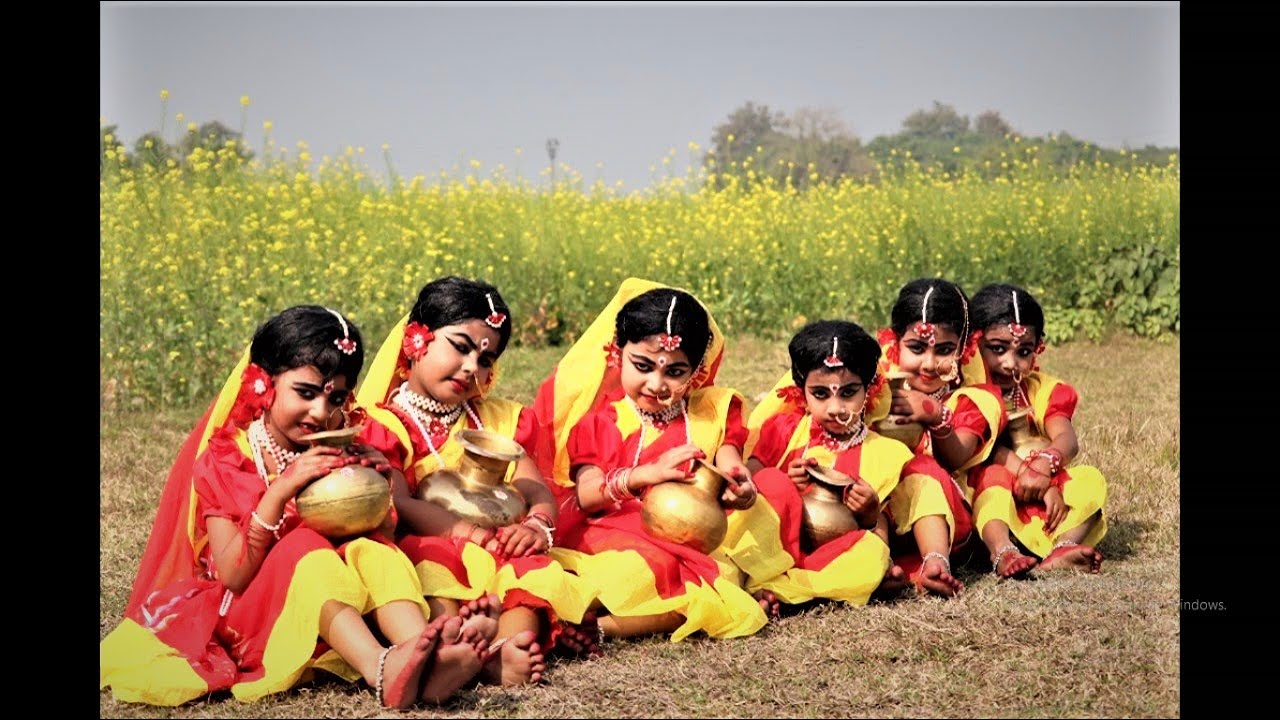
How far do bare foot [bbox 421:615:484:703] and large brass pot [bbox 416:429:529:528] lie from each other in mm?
672

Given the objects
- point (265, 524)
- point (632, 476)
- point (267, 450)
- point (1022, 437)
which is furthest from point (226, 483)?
point (1022, 437)

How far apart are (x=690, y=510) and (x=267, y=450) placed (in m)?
1.52

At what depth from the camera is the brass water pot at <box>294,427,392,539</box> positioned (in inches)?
172

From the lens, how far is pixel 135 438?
929 centimetres

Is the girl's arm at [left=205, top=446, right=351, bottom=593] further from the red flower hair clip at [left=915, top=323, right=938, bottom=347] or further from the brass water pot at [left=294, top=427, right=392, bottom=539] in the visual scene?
the red flower hair clip at [left=915, top=323, right=938, bottom=347]

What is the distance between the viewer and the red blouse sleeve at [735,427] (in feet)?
18.8

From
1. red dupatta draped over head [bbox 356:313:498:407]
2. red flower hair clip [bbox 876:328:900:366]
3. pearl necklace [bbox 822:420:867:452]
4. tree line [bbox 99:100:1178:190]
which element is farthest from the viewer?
tree line [bbox 99:100:1178:190]

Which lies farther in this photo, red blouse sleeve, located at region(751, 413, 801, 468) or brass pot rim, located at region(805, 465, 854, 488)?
red blouse sleeve, located at region(751, 413, 801, 468)

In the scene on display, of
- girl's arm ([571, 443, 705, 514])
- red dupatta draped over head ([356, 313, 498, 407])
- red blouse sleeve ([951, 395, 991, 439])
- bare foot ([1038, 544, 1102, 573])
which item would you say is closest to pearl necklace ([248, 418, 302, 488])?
red dupatta draped over head ([356, 313, 498, 407])

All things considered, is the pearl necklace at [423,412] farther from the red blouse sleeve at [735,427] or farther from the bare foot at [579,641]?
the red blouse sleeve at [735,427]

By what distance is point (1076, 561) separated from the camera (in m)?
6.16

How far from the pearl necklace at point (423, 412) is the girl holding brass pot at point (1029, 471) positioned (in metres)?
2.45
